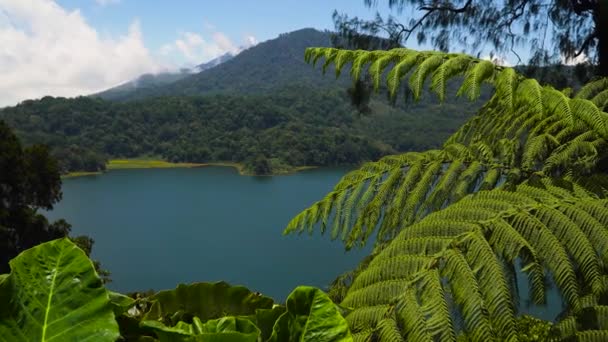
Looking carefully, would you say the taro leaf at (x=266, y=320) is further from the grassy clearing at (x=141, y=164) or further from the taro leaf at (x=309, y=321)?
the grassy clearing at (x=141, y=164)

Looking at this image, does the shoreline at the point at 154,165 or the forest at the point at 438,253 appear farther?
the shoreline at the point at 154,165

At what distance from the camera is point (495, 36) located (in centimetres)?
596

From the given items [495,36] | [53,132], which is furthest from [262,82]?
[495,36]

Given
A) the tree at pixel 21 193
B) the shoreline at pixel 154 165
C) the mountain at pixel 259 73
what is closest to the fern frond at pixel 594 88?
the tree at pixel 21 193

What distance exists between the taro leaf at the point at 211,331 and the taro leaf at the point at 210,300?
17cm

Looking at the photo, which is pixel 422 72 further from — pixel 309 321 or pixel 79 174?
pixel 79 174

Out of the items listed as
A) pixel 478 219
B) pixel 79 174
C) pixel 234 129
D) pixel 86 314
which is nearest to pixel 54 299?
pixel 86 314

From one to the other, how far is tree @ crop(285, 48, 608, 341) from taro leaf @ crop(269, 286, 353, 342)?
19.6 inches

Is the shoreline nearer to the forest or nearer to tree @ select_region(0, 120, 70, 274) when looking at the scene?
tree @ select_region(0, 120, 70, 274)

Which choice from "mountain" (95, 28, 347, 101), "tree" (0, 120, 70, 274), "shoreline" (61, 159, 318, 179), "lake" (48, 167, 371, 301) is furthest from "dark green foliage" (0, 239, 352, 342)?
"mountain" (95, 28, 347, 101)

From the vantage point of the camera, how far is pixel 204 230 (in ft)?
113

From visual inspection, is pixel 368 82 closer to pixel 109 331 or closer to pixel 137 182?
pixel 109 331

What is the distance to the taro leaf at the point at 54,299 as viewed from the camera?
56 centimetres

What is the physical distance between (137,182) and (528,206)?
5488cm
